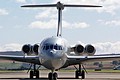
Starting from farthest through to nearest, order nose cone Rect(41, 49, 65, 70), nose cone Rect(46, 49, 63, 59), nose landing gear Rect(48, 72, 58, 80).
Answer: nose landing gear Rect(48, 72, 58, 80)
nose cone Rect(46, 49, 63, 59)
nose cone Rect(41, 49, 65, 70)

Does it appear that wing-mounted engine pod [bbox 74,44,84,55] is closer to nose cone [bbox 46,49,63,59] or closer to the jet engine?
the jet engine

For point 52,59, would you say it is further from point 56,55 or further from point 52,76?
point 52,76

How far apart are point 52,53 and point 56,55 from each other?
335 mm


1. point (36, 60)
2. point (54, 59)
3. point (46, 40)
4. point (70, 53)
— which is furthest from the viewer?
point (70, 53)

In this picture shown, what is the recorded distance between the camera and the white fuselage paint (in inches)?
1116

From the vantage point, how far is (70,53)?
122ft

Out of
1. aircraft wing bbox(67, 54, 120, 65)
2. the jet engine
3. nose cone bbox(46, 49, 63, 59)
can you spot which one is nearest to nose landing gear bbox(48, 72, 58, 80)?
nose cone bbox(46, 49, 63, 59)

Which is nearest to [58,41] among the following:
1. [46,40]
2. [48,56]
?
[46,40]

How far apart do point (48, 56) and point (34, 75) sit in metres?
9.95

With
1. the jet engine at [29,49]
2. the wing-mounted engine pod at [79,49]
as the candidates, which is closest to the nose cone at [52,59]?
the jet engine at [29,49]

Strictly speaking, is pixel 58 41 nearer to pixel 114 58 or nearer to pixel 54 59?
pixel 54 59

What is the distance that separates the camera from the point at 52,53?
28.6 meters

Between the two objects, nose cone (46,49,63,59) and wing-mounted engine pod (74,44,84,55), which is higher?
wing-mounted engine pod (74,44,84,55)

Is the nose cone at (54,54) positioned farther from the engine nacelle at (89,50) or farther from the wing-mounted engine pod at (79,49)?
the engine nacelle at (89,50)
